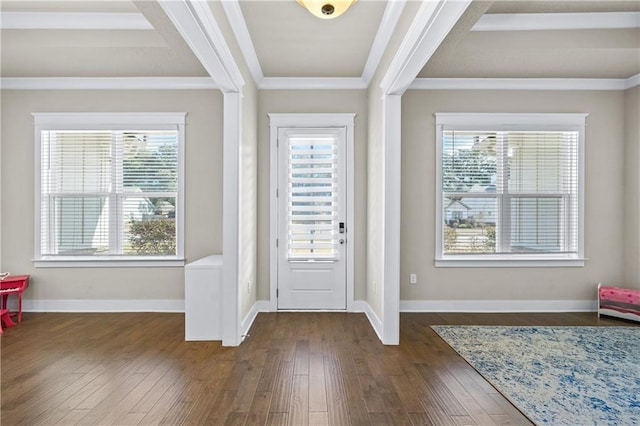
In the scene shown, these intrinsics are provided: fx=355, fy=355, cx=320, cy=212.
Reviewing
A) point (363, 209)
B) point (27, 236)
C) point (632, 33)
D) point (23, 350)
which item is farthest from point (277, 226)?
point (632, 33)

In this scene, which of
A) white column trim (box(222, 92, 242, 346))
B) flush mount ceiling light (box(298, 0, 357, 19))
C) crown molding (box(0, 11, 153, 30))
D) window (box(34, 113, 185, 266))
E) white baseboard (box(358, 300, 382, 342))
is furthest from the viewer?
window (box(34, 113, 185, 266))

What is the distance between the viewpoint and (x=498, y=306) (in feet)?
14.8

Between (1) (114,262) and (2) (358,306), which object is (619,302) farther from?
(1) (114,262)

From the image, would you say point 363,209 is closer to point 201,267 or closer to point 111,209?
point 201,267

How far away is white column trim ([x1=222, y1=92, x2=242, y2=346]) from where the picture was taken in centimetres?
336

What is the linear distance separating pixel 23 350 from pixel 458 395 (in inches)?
147

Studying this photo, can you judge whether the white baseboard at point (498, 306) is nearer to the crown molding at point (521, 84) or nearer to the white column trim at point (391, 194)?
the white column trim at point (391, 194)

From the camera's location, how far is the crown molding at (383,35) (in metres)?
2.84

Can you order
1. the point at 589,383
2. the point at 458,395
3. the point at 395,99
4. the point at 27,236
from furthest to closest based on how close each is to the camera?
the point at 27,236 → the point at 395,99 → the point at 589,383 → the point at 458,395

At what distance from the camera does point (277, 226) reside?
4531mm

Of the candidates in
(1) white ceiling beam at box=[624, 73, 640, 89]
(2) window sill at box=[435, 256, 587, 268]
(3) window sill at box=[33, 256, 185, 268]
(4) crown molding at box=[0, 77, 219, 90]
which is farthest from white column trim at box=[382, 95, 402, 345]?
(1) white ceiling beam at box=[624, 73, 640, 89]

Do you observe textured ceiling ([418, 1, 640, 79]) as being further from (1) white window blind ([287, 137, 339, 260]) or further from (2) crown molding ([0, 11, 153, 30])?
(2) crown molding ([0, 11, 153, 30])

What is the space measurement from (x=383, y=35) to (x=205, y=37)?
66.5 inches

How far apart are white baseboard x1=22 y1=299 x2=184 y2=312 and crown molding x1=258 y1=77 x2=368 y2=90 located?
2.94 meters
